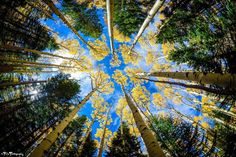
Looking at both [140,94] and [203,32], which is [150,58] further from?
[203,32]

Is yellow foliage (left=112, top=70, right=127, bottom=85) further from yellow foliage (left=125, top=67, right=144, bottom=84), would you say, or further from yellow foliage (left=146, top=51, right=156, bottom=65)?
yellow foliage (left=146, top=51, right=156, bottom=65)

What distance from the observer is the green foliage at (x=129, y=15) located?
8227mm

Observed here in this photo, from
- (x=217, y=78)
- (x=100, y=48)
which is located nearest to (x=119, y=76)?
(x=100, y=48)

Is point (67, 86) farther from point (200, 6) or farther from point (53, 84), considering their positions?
point (200, 6)

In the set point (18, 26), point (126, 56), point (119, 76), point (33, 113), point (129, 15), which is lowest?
point (33, 113)

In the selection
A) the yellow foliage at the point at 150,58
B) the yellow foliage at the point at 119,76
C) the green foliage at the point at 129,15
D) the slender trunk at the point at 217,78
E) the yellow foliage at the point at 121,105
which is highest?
the green foliage at the point at 129,15

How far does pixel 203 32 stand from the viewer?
18.2ft

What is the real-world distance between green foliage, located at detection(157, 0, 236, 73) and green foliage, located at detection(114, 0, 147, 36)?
1.78 metres

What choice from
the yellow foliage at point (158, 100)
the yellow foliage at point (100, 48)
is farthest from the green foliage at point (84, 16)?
the yellow foliage at point (158, 100)

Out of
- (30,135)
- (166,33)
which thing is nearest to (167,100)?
(166,33)

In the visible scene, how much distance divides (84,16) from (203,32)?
7.62 metres

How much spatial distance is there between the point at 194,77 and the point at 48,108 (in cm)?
756

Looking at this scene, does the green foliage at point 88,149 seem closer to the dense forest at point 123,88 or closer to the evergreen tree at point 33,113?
the dense forest at point 123,88

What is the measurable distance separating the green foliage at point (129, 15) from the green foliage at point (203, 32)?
1782 mm
